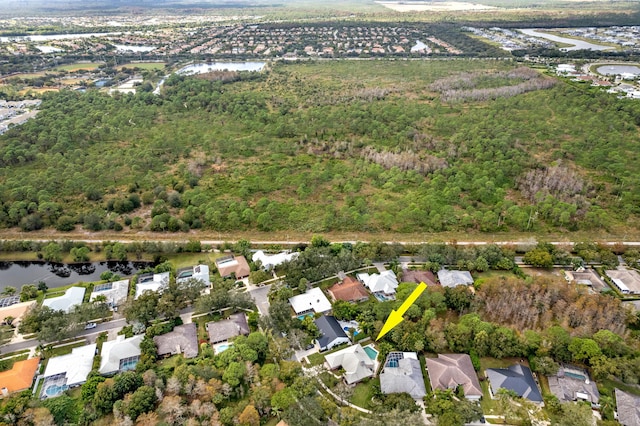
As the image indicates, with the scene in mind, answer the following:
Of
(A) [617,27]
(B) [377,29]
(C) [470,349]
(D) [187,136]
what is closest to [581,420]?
(C) [470,349]

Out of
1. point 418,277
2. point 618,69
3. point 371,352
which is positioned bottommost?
point 371,352

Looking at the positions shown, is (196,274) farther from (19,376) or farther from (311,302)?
(19,376)

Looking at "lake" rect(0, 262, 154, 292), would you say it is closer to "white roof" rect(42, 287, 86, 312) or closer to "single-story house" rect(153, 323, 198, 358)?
"white roof" rect(42, 287, 86, 312)

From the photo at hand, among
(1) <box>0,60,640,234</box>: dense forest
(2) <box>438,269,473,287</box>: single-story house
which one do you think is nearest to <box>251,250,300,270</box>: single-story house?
(1) <box>0,60,640,234</box>: dense forest

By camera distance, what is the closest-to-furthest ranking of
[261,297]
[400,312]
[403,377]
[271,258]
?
[403,377] < [400,312] < [261,297] < [271,258]

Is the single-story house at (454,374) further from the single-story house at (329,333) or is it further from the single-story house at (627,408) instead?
the single-story house at (627,408)

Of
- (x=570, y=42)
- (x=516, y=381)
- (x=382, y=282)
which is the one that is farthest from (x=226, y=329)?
(x=570, y=42)

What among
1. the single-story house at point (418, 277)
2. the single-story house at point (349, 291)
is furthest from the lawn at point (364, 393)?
the single-story house at point (418, 277)
